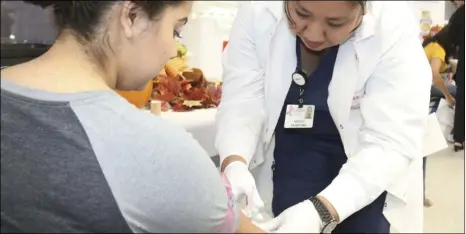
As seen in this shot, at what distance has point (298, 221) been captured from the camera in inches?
33.2

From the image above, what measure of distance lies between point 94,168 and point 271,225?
0.31 metres

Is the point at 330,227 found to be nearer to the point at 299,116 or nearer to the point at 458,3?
the point at 299,116

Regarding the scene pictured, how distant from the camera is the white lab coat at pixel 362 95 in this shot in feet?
3.16

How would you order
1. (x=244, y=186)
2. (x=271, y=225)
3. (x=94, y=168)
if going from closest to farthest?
(x=94, y=168) < (x=271, y=225) < (x=244, y=186)

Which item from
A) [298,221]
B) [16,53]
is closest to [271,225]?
[298,221]

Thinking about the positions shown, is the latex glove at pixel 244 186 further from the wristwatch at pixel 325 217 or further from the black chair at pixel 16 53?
the black chair at pixel 16 53

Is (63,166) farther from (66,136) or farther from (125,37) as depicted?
(125,37)

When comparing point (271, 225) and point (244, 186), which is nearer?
point (271, 225)

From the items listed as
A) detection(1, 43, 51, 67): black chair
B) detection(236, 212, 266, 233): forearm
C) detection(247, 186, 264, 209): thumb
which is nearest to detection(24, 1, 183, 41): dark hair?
detection(236, 212, 266, 233): forearm

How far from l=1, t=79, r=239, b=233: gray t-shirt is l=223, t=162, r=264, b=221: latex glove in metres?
0.20

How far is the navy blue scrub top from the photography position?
0.96m

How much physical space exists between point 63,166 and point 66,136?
0.10 ft

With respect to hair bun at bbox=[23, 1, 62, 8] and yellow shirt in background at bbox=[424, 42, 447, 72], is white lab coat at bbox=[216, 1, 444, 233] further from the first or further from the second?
hair bun at bbox=[23, 1, 62, 8]

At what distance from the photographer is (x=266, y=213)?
87 centimetres
